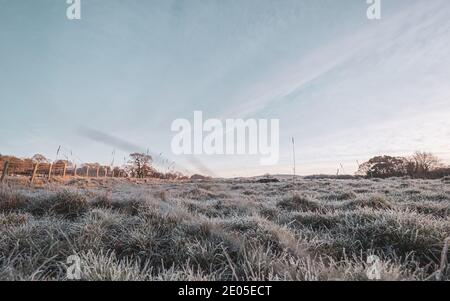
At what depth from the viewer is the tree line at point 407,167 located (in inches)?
1288

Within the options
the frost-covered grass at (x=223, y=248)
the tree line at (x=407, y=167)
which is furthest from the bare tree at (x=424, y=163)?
the frost-covered grass at (x=223, y=248)

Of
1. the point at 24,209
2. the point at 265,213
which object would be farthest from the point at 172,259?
the point at 24,209

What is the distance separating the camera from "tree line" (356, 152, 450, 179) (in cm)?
3272

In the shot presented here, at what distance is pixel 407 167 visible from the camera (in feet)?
115

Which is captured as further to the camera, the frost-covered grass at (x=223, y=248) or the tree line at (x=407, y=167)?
the tree line at (x=407, y=167)

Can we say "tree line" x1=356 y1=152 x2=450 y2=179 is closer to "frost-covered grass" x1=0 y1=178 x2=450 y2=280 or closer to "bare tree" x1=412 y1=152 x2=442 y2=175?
"bare tree" x1=412 y1=152 x2=442 y2=175

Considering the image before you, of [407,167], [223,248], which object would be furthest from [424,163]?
[223,248]

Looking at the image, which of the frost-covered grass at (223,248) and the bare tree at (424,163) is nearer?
the frost-covered grass at (223,248)

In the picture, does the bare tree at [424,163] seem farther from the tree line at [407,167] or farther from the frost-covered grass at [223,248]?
the frost-covered grass at [223,248]

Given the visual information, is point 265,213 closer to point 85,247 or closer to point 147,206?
point 147,206

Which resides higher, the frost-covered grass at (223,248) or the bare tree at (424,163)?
the bare tree at (424,163)

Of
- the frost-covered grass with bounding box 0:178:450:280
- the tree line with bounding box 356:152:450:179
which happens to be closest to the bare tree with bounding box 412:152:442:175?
the tree line with bounding box 356:152:450:179

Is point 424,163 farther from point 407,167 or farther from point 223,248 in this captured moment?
point 223,248
